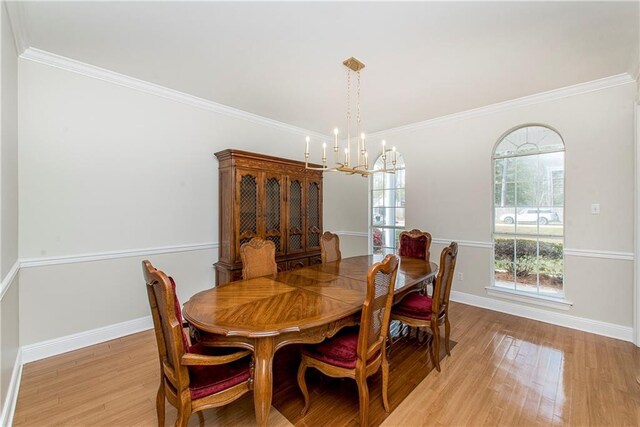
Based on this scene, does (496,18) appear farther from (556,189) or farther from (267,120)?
(267,120)

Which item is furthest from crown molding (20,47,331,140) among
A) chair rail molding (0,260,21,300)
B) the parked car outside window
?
the parked car outside window

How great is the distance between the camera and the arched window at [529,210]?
132 inches

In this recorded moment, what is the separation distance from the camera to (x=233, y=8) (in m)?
1.91

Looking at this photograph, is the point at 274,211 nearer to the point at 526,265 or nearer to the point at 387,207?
the point at 387,207

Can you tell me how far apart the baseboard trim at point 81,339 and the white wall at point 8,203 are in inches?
10.1

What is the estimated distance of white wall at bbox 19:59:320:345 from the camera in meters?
2.45

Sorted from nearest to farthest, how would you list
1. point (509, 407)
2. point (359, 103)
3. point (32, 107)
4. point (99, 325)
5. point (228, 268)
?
point (509, 407) → point (32, 107) → point (99, 325) → point (228, 268) → point (359, 103)

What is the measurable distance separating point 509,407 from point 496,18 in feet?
8.95

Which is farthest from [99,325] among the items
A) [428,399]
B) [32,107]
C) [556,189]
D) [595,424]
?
[556,189]

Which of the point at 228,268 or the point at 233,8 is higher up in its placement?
the point at 233,8

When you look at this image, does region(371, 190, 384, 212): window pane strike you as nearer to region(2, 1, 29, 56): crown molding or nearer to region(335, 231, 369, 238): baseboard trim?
region(335, 231, 369, 238): baseboard trim

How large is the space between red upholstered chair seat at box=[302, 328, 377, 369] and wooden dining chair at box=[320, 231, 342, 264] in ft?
4.57

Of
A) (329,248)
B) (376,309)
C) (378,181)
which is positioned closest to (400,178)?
(378,181)

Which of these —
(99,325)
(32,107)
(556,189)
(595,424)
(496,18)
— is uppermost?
(496,18)
